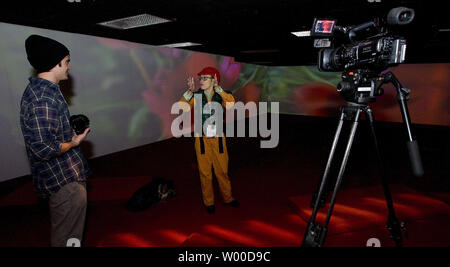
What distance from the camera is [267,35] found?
4.75 m

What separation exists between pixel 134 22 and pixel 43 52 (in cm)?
262

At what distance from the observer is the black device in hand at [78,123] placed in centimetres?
160

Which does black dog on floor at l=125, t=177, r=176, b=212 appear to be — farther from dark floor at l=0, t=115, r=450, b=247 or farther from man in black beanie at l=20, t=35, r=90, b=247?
man in black beanie at l=20, t=35, r=90, b=247

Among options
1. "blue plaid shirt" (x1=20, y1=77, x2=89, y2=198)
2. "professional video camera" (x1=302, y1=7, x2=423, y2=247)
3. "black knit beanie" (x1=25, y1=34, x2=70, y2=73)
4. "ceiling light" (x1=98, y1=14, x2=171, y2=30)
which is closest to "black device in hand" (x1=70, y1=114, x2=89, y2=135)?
"blue plaid shirt" (x1=20, y1=77, x2=89, y2=198)

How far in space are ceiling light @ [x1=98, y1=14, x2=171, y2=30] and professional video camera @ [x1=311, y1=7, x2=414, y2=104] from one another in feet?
8.98

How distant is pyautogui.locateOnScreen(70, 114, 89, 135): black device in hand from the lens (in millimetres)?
1599

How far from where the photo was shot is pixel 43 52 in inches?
56.1

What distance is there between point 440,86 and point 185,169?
362 inches

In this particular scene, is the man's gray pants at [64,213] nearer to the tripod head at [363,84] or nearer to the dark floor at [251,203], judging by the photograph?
the dark floor at [251,203]

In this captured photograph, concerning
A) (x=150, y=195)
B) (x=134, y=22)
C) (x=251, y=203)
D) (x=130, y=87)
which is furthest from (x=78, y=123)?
(x=130, y=87)

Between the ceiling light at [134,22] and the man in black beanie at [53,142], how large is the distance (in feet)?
7.35

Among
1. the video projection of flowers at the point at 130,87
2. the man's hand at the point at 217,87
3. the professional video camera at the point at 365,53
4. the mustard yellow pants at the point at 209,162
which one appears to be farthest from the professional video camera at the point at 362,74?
the video projection of flowers at the point at 130,87
